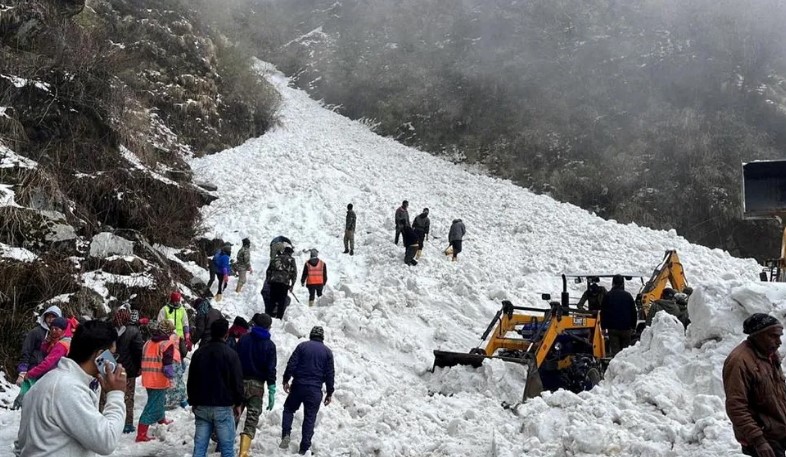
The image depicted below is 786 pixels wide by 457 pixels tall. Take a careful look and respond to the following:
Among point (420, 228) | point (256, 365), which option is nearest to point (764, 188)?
point (420, 228)

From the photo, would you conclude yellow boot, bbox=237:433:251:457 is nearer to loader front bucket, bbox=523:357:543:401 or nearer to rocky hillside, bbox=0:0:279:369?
loader front bucket, bbox=523:357:543:401

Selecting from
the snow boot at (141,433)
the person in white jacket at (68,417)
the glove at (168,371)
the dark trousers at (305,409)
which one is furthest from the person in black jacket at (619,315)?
the person in white jacket at (68,417)

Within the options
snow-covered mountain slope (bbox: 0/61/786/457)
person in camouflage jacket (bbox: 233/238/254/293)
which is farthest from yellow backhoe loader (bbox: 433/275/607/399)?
person in camouflage jacket (bbox: 233/238/254/293)

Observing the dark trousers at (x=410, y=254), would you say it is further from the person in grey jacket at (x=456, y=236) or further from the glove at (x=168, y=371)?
the glove at (x=168, y=371)

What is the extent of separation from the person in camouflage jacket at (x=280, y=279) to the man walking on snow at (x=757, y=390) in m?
8.21

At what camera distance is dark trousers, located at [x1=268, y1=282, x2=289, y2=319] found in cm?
1076

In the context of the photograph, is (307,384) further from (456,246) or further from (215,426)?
(456,246)

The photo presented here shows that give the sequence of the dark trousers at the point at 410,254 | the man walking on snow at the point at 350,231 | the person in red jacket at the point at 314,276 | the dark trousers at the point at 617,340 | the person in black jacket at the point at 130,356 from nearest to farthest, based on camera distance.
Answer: the person in black jacket at the point at 130,356 → the dark trousers at the point at 617,340 → the person in red jacket at the point at 314,276 → the dark trousers at the point at 410,254 → the man walking on snow at the point at 350,231

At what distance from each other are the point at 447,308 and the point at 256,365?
6664 millimetres

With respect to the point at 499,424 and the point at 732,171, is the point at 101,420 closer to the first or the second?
the point at 499,424

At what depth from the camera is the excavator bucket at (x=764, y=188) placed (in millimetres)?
10383

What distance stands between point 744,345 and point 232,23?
44720 millimetres

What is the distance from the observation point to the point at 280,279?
35.0ft

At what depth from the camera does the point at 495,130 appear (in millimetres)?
31719
